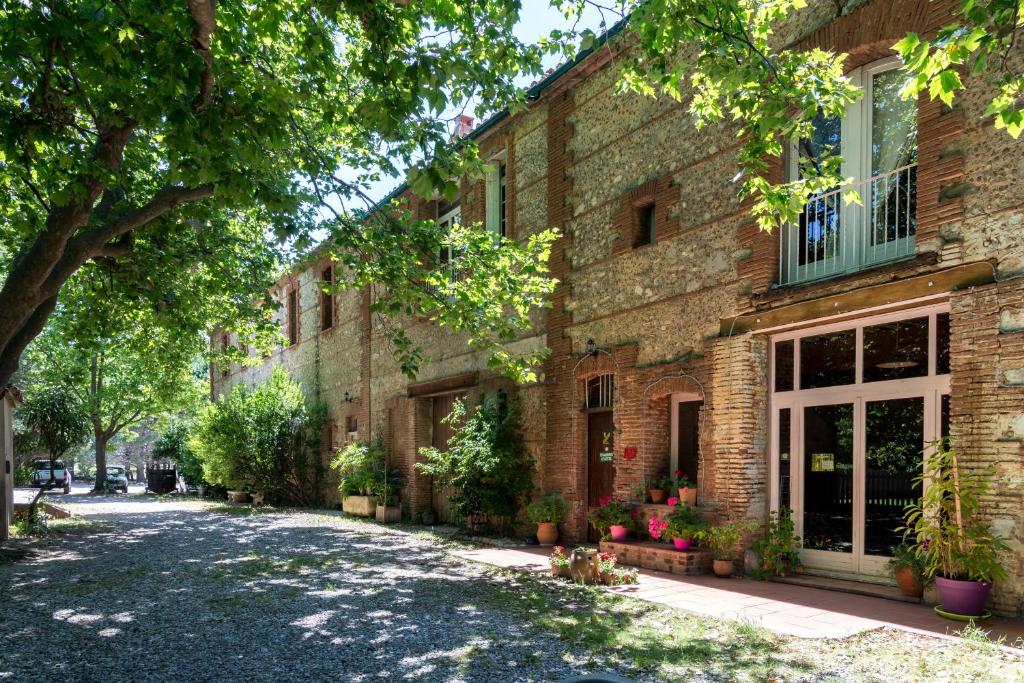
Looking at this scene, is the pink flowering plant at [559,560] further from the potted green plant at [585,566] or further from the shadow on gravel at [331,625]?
the shadow on gravel at [331,625]

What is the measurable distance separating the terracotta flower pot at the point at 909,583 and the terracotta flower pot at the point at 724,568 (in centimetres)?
172

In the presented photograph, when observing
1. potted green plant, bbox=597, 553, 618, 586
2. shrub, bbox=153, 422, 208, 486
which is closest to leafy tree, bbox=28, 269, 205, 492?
shrub, bbox=153, 422, 208, 486

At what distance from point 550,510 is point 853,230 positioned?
17.6 feet

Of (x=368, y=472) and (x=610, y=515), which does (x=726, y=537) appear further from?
(x=368, y=472)

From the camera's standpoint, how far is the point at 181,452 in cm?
2714

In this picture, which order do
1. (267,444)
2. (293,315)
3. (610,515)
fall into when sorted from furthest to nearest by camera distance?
(293,315) < (267,444) < (610,515)

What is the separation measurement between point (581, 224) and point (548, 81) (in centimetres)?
218

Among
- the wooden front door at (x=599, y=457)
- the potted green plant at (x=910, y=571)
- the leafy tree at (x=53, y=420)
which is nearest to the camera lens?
the potted green plant at (x=910, y=571)

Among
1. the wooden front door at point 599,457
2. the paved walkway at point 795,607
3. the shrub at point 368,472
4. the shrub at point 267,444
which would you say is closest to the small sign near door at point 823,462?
the paved walkway at point 795,607

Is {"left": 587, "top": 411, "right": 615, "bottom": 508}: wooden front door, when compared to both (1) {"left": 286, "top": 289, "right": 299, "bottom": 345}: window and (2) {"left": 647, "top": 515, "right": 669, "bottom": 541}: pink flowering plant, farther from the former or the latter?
(1) {"left": 286, "top": 289, "right": 299, "bottom": 345}: window

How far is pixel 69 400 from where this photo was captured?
50.1 ft

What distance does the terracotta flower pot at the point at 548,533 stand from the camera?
1037cm

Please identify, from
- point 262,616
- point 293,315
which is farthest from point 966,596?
point 293,315

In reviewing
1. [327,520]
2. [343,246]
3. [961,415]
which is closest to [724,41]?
[961,415]
